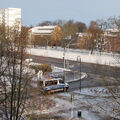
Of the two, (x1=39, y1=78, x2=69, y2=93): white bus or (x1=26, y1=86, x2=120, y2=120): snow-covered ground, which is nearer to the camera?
(x1=26, y1=86, x2=120, y2=120): snow-covered ground

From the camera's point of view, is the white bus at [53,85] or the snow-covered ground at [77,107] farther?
the white bus at [53,85]

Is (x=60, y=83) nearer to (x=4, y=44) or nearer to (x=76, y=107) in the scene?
(x=76, y=107)

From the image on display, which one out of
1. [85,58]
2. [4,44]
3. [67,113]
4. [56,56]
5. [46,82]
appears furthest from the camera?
[56,56]

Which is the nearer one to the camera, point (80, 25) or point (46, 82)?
point (46, 82)

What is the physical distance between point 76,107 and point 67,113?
4.84 ft

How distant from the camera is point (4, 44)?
11695 mm

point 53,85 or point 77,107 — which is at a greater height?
point 53,85

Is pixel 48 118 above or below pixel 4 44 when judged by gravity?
below

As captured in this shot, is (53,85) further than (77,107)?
Yes

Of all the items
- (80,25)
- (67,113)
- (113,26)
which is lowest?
(67,113)

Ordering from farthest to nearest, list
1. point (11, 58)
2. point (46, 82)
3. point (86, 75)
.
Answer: point (86, 75), point (46, 82), point (11, 58)

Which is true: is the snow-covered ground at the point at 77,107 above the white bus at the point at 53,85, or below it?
below

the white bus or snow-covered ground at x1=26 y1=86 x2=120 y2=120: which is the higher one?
the white bus

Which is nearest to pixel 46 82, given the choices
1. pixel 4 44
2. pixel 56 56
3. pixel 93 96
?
pixel 93 96
